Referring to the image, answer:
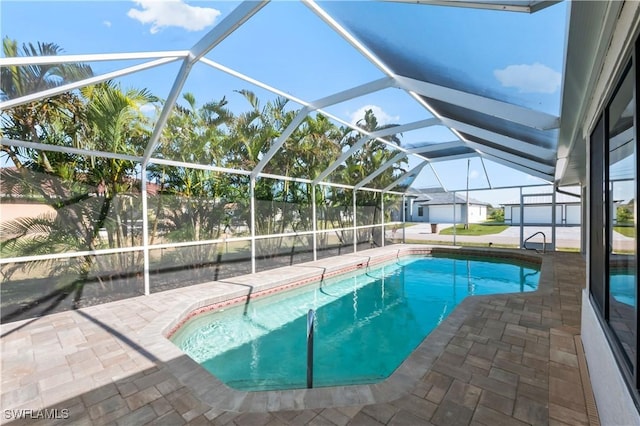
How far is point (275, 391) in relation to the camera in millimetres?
2607

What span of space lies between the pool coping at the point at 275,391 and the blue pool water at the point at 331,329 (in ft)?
0.96

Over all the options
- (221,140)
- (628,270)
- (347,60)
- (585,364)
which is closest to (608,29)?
(628,270)

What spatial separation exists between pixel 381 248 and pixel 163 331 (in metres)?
10.1

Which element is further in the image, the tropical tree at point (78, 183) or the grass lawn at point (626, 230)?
the tropical tree at point (78, 183)

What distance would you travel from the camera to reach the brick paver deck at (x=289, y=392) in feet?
7.43

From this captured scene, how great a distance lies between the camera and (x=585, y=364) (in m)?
2.95

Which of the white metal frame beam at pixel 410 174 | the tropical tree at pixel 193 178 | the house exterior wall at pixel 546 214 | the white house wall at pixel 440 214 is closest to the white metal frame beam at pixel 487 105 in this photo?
the tropical tree at pixel 193 178

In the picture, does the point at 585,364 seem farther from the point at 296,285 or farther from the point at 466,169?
the point at 466,169

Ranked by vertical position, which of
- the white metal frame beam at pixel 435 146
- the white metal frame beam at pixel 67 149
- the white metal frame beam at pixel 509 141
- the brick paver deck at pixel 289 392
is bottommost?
the brick paver deck at pixel 289 392

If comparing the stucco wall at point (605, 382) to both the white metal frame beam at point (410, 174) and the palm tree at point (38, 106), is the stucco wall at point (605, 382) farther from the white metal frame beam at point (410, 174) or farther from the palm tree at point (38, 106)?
the white metal frame beam at point (410, 174)

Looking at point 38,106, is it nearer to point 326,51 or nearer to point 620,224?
point 326,51

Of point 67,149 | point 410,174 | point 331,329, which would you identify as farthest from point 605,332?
point 410,174

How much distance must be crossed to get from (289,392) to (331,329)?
2.95 meters

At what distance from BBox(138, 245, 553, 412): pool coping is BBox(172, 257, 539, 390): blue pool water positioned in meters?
0.29
